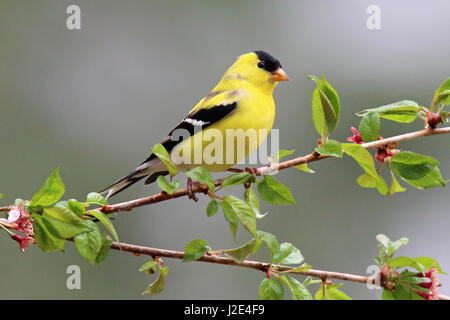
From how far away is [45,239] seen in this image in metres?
1.35

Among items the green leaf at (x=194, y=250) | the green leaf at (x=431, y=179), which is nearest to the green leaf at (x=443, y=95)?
the green leaf at (x=431, y=179)

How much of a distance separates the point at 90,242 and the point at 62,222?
8 cm

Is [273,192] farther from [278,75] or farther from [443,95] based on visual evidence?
[278,75]

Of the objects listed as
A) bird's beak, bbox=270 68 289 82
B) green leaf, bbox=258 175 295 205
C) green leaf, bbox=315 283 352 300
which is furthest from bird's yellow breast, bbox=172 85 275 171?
green leaf, bbox=315 283 352 300

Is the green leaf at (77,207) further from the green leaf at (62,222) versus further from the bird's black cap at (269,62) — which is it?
the bird's black cap at (269,62)

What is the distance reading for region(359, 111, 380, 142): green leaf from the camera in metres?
1.45

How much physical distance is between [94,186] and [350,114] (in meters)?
3.20

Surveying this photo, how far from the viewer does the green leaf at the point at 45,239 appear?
1339mm

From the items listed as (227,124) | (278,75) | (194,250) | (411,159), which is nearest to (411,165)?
(411,159)

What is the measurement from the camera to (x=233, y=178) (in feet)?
4.49

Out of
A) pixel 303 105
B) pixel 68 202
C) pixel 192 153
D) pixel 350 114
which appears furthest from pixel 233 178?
pixel 350 114

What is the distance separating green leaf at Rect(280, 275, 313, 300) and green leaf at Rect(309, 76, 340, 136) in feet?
1.27

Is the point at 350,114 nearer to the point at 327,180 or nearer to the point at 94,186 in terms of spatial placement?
the point at 327,180

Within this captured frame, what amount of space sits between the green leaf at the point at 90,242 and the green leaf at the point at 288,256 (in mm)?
474
